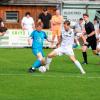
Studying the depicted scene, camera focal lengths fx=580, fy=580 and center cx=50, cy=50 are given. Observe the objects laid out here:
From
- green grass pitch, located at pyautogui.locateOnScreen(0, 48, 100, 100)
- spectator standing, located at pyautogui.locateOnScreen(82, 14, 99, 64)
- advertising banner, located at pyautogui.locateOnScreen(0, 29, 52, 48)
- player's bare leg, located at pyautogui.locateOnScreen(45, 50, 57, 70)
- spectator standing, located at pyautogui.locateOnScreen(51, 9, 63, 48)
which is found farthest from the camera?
advertising banner, located at pyautogui.locateOnScreen(0, 29, 52, 48)

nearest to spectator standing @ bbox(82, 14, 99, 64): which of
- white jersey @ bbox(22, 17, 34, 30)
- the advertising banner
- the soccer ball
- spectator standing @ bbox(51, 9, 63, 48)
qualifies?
the soccer ball

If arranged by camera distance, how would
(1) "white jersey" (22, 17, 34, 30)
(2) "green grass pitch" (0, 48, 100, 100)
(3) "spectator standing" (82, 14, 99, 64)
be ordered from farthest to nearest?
(1) "white jersey" (22, 17, 34, 30) < (3) "spectator standing" (82, 14, 99, 64) < (2) "green grass pitch" (0, 48, 100, 100)

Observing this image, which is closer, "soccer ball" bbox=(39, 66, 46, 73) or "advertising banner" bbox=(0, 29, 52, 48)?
"soccer ball" bbox=(39, 66, 46, 73)

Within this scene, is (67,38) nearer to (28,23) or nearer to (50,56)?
(50,56)

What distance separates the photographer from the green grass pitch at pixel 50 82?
13.3 meters

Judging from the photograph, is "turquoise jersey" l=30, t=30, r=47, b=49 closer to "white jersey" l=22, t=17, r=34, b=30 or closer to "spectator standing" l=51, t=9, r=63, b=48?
"spectator standing" l=51, t=9, r=63, b=48

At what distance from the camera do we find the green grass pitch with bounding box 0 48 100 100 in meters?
13.3

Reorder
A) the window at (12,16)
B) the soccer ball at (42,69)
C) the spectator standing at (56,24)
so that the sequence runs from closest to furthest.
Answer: the soccer ball at (42,69) → the spectator standing at (56,24) → the window at (12,16)

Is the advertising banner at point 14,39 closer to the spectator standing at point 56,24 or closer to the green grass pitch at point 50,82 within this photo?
the spectator standing at point 56,24

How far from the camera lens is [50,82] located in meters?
15.6

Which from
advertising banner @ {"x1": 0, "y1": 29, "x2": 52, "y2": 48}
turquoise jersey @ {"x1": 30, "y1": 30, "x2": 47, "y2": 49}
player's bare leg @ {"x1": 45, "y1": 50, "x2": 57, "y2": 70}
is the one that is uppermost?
turquoise jersey @ {"x1": 30, "y1": 30, "x2": 47, "y2": 49}

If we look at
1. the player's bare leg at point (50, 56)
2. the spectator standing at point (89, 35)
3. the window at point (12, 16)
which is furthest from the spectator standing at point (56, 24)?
the player's bare leg at point (50, 56)

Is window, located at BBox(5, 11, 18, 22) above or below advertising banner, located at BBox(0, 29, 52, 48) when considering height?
above

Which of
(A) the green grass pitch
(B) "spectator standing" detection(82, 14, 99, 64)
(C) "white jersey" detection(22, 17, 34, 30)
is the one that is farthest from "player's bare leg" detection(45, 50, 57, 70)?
(C) "white jersey" detection(22, 17, 34, 30)
